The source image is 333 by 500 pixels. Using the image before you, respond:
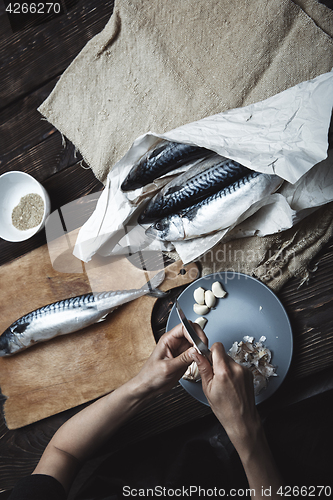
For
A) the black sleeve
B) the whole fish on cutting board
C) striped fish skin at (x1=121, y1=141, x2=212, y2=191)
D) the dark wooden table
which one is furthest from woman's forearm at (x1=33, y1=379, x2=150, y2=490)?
Answer: striped fish skin at (x1=121, y1=141, x2=212, y2=191)

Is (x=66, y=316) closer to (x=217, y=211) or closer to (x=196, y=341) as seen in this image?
(x=196, y=341)

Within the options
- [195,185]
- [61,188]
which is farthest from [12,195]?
[195,185]

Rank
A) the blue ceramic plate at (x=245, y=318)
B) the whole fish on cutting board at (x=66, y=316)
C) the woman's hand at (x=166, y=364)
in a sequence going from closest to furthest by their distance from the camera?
1. the woman's hand at (x=166, y=364)
2. the blue ceramic plate at (x=245, y=318)
3. the whole fish on cutting board at (x=66, y=316)

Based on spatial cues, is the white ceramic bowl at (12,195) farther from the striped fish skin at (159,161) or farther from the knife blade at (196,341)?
the knife blade at (196,341)

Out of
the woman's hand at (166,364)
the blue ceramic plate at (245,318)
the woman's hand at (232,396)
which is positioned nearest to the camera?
the woman's hand at (232,396)

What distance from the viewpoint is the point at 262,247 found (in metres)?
1.05

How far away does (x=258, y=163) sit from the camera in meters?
0.86

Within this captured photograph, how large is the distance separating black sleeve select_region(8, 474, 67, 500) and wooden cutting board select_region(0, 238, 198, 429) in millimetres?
241

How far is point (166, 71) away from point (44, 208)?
646 mm

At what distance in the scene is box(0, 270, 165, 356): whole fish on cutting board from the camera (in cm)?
112

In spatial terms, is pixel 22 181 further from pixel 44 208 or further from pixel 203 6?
pixel 203 6

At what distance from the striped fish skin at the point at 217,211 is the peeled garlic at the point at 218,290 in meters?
0.18

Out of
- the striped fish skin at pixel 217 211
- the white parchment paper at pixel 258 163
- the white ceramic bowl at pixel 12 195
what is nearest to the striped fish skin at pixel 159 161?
the white parchment paper at pixel 258 163

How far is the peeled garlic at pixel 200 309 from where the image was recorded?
1.07m
